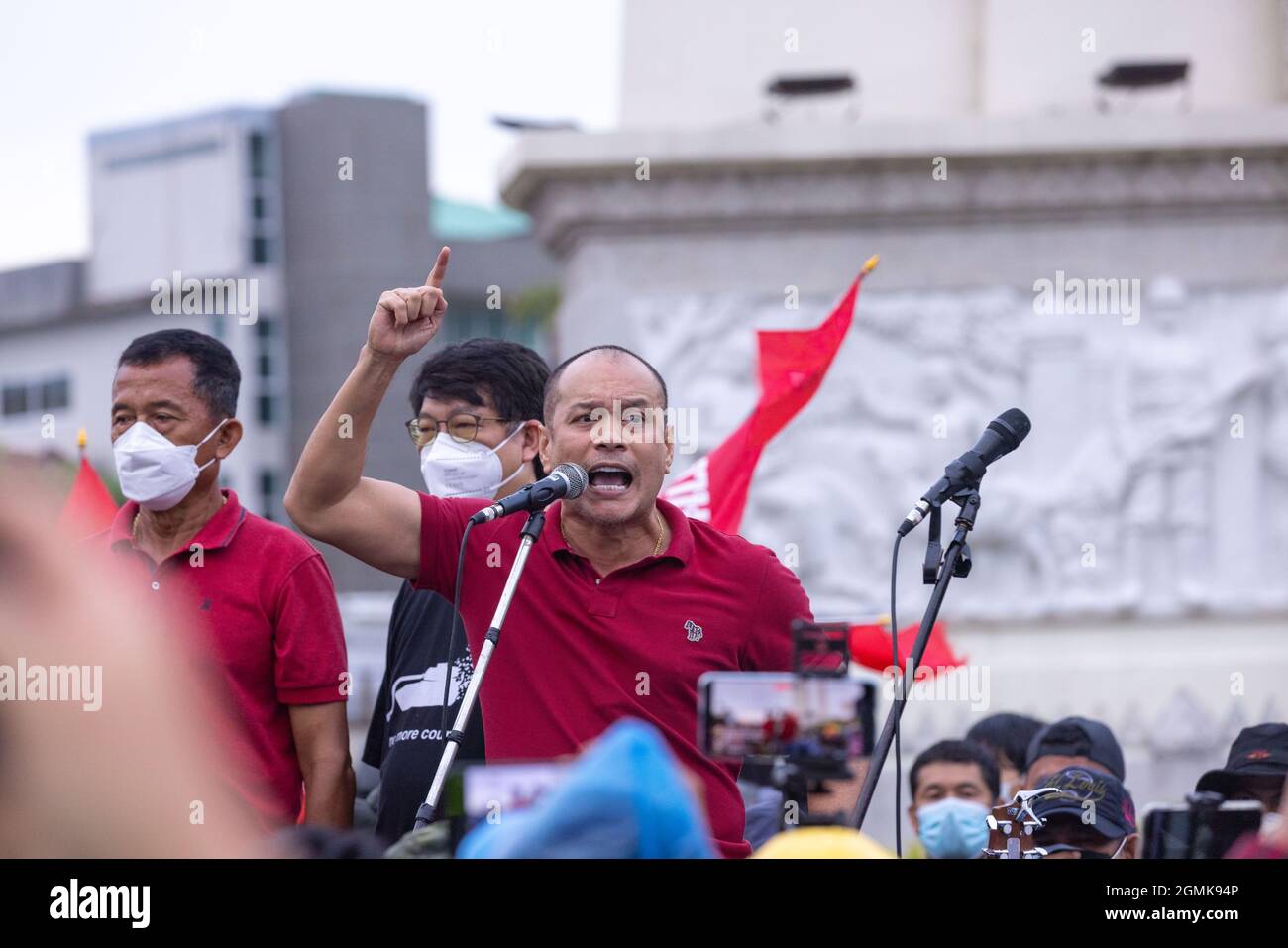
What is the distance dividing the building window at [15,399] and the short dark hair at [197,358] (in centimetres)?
3964

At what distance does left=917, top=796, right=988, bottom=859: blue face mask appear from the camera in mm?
5121

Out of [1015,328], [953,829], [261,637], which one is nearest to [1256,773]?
[953,829]

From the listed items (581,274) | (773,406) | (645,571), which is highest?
(581,274)

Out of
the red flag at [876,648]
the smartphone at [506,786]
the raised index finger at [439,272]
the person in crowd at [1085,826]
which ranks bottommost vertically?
the person in crowd at [1085,826]

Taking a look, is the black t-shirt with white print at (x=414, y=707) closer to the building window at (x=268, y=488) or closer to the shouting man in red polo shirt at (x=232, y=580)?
the shouting man in red polo shirt at (x=232, y=580)

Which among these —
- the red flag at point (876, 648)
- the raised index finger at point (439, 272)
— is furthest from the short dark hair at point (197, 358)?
the red flag at point (876, 648)

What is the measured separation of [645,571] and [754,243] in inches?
234

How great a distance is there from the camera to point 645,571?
4.01m

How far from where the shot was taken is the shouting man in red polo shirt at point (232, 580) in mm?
4109

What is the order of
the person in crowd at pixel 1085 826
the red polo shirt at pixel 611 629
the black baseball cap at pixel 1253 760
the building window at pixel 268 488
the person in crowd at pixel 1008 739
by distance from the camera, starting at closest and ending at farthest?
the red polo shirt at pixel 611 629 < the person in crowd at pixel 1085 826 < the black baseball cap at pixel 1253 760 < the person in crowd at pixel 1008 739 < the building window at pixel 268 488

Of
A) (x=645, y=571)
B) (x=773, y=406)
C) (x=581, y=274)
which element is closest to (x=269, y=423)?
(x=581, y=274)

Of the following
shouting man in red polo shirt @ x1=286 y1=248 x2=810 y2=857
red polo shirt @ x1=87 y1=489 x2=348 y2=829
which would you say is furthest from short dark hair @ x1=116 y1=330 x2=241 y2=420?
shouting man in red polo shirt @ x1=286 y1=248 x2=810 y2=857

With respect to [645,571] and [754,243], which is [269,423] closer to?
[754,243]
